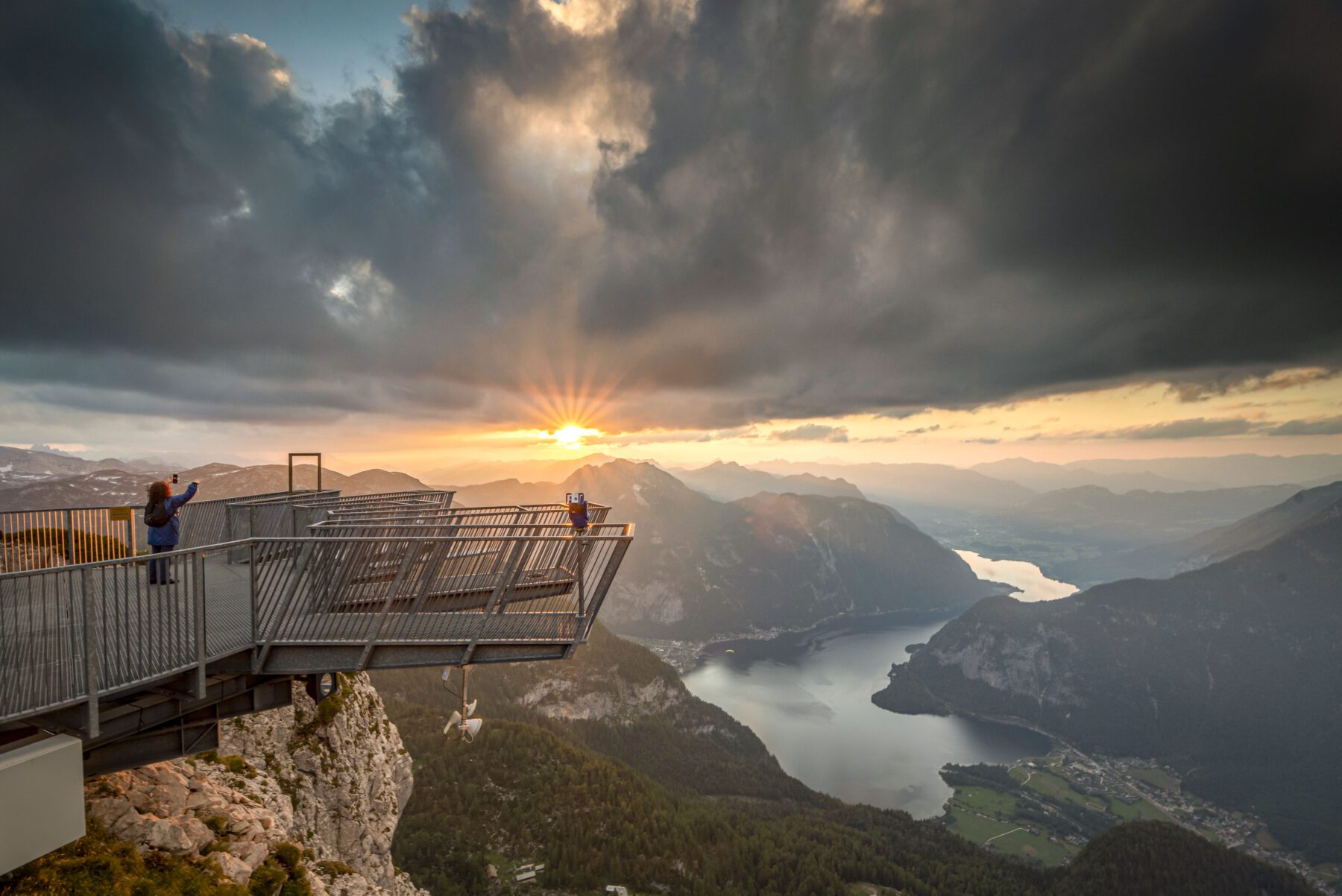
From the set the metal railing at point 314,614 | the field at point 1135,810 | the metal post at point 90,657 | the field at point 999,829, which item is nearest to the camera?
the metal post at point 90,657

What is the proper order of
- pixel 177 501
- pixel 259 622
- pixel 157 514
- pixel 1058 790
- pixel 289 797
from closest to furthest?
pixel 259 622 < pixel 157 514 < pixel 177 501 < pixel 289 797 < pixel 1058 790

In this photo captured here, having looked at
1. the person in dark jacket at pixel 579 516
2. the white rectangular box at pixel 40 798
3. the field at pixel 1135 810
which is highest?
the person in dark jacket at pixel 579 516

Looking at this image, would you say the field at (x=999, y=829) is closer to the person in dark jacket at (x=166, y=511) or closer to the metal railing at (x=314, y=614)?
the metal railing at (x=314, y=614)

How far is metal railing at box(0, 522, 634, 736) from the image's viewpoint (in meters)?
8.40

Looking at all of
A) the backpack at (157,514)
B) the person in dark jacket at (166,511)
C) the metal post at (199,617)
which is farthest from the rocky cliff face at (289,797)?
the backpack at (157,514)

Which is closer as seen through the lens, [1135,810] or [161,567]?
[161,567]

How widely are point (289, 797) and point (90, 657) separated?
10.1 meters

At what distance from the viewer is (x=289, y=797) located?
596 inches

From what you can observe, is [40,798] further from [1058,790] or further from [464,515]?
[1058,790]

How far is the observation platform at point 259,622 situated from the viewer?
800 centimetres

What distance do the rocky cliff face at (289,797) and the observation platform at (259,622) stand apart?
0.97 meters

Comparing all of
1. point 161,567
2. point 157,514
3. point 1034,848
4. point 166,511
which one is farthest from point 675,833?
point 1034,848

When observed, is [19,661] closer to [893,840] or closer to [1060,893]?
[893,840]

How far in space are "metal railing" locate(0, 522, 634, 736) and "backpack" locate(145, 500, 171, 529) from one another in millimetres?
1555
